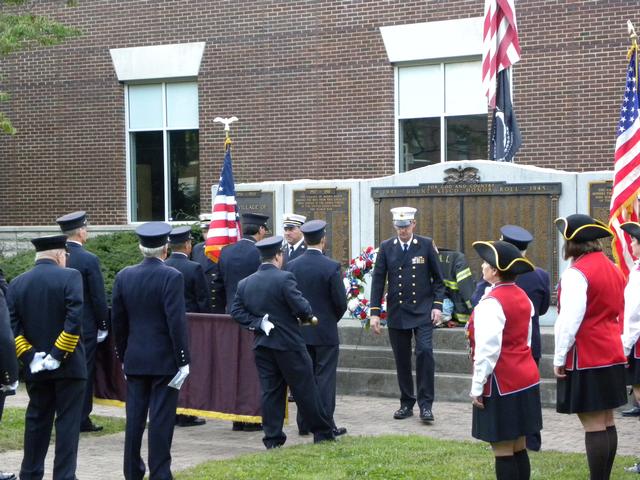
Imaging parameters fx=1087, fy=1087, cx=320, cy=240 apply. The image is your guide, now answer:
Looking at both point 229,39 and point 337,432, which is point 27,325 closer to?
point 337,432

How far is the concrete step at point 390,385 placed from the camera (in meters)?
11.7

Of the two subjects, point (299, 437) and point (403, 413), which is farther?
point (403, 413)

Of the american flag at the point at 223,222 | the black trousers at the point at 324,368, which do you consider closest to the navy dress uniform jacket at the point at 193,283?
the american flag at the point at 223,222

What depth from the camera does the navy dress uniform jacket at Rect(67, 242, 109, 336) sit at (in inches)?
385

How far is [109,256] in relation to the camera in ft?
54.2

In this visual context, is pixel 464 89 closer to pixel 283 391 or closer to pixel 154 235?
pixel 283 391

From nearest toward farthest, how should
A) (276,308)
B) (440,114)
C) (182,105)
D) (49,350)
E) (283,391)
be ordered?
(49,350) < (276,308) < (283,391) < (440,114) < (182,105)

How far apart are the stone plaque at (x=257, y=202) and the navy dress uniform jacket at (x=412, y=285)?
151 inches

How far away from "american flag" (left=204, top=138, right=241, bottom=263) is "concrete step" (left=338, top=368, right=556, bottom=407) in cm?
204

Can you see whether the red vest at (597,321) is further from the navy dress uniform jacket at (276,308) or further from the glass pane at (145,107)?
the glass pane at (145,107)

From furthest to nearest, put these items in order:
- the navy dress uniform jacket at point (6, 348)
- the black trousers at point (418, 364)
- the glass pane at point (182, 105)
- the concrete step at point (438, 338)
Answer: the glass pane at point (182, 105) < the concrete step at point (438, 338) < the black trousers at point (418, 364) < the navy dress uniform jacket at point (6, 348)

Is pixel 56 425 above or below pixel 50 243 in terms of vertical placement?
below

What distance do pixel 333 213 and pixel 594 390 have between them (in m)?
7.40

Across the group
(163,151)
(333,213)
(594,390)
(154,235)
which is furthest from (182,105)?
(594,390)
